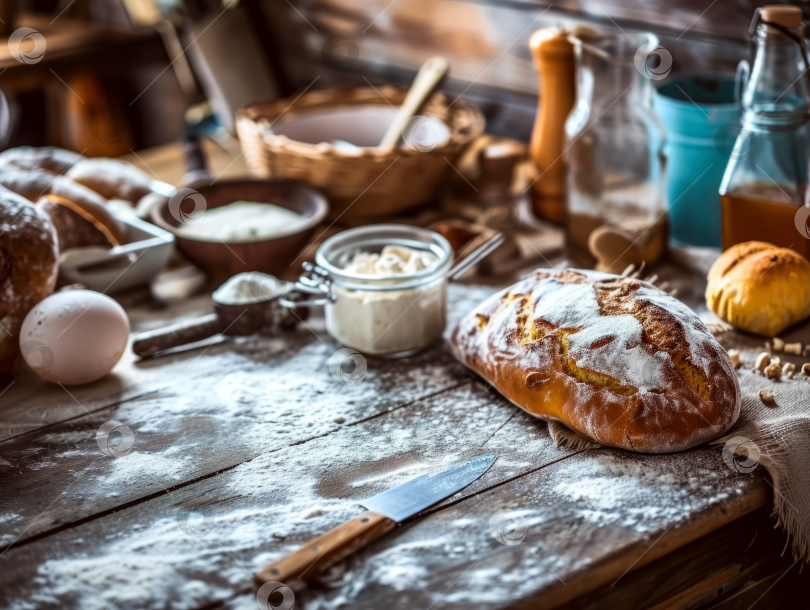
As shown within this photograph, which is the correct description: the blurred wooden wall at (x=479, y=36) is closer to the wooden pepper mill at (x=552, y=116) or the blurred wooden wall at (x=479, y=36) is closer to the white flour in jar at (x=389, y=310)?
the wooden pepper mill at (x=552, y=116)

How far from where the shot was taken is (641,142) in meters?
1.50

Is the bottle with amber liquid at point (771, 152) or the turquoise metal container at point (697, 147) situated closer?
the bottle with amber liquid at point (771, 152)

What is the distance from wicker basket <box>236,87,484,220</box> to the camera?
1617 millimetres

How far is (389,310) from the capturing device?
50.4 inches

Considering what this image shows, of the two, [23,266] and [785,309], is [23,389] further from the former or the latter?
[785,309]

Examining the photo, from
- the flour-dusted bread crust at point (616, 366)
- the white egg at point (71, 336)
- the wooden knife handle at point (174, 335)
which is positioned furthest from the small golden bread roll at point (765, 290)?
the white egg at point (71, 336)

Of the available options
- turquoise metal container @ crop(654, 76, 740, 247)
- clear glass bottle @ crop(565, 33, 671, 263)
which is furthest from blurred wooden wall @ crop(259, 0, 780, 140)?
clear glass bottle @ crop(565, 33, 671, 263)

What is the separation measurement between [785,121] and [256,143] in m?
1.01

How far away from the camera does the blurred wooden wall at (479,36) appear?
161cm

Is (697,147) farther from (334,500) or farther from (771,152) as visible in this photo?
(334,500)

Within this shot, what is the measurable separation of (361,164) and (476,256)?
1.06ft

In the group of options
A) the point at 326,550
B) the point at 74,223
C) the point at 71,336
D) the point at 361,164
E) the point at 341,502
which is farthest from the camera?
the point at 361,164

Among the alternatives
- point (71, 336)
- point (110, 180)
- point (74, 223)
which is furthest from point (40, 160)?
point (71, 336)

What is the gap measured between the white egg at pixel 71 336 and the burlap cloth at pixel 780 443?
2.16 feet
